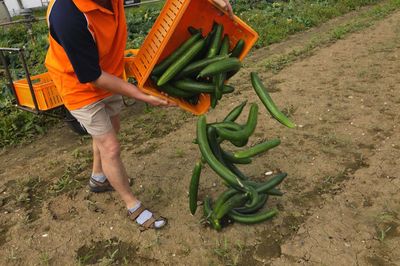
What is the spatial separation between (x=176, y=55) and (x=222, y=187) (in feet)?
4.69

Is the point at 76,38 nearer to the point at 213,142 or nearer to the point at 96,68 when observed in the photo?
the point at 96,68

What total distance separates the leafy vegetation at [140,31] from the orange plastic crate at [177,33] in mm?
2677

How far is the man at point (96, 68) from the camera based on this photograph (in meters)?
2.48

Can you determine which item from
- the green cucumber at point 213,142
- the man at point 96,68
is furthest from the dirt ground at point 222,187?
the green cucumber at point 213,142

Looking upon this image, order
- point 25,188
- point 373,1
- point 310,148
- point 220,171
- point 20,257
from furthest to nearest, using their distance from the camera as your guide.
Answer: point 373,1 → point 310,148 → point 25,188 → point 20,257 → point 220,171

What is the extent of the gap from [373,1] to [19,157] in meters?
10.6

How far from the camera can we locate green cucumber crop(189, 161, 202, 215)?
9.87 ft

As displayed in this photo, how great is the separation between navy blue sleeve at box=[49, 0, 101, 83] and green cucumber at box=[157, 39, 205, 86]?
1.44ft

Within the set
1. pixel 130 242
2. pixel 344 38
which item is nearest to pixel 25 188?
pixel 130 242

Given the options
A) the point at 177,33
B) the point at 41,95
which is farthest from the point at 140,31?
the point at 177,33

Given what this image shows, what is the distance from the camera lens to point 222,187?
377 centimetres

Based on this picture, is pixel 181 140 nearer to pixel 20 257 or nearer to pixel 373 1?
pixel 20 257

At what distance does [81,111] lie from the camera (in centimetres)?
296

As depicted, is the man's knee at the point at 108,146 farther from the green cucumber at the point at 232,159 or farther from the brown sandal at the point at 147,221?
the green cucumber at the point at 232,159
